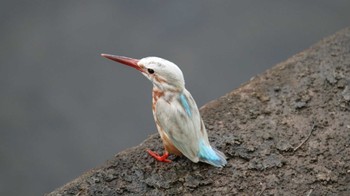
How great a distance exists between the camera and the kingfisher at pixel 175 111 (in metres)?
2.45

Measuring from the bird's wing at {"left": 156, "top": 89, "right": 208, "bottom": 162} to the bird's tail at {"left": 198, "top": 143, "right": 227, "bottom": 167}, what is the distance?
0.03 meters

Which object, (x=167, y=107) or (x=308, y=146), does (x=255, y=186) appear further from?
(x=167, y=107)

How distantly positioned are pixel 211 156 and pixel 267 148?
A: 1.03 feet

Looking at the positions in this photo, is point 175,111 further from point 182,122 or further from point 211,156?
point 211,156

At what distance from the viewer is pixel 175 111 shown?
250 centimetres

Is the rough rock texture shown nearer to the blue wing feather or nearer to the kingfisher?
the kingfisher

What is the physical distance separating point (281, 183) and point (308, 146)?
0.89 ft

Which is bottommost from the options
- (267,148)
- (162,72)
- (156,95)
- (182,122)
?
(267,148)

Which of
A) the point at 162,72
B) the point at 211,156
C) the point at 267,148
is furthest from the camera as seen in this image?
the point at 267,148

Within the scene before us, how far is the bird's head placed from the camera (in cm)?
243

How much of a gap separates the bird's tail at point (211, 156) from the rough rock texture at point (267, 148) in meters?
0.04

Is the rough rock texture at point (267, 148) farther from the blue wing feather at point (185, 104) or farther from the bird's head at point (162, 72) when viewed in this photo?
the bird's head at point (162, 72)

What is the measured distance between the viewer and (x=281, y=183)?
102 inches

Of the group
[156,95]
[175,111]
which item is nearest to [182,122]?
[175,111]
